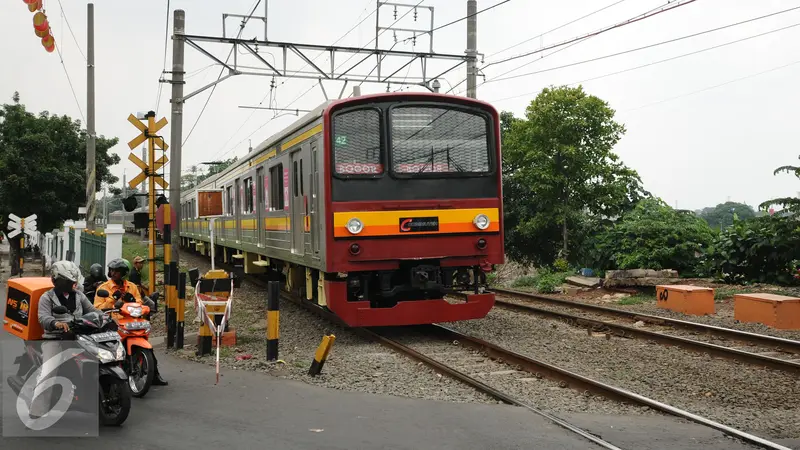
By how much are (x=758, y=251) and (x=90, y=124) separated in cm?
1680

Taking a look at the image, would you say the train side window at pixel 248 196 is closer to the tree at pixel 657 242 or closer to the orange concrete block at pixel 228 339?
the orange concrete block at pixel 228 339

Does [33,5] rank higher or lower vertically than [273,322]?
higher

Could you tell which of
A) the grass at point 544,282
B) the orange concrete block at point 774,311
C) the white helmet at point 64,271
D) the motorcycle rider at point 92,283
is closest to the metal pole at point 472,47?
the grass at point 544,282

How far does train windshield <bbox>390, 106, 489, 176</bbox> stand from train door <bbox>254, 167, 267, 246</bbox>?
5.46m

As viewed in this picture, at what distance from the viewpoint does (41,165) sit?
2516 centimetres

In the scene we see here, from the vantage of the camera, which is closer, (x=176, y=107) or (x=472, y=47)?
(x=176, y=107)

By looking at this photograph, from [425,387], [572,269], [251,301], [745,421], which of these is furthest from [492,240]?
[572,269]

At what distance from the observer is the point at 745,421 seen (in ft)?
19.7

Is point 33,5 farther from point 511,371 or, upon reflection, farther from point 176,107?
point 511,371

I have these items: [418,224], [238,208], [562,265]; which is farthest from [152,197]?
[562,265]

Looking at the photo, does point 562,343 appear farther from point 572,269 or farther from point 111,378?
point 572,269

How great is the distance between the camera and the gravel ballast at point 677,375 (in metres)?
6.23

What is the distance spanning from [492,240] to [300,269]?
164 inches

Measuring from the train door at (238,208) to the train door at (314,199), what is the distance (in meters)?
7.39
